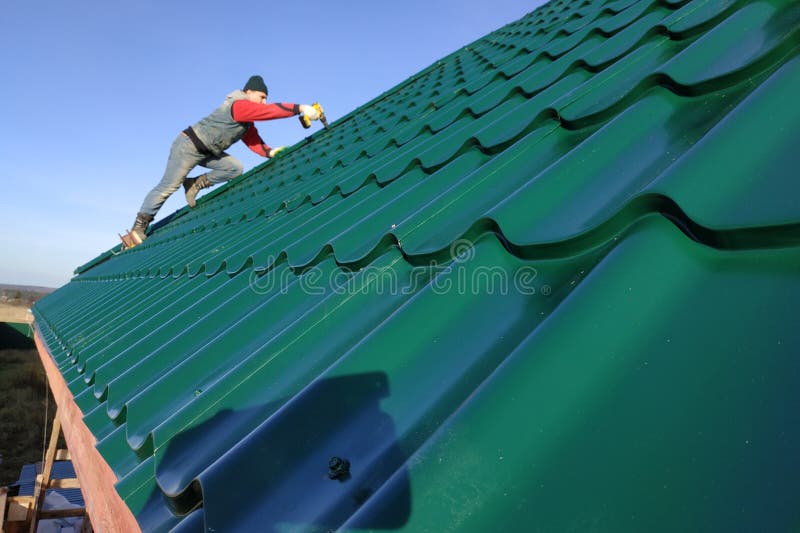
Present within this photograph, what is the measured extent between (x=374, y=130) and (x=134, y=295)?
2.37 metres

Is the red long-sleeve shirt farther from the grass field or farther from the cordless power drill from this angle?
the grass field

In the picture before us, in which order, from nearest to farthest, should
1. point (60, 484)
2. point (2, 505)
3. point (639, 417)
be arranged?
point (639, 417), point (2, 505), point (60, 484)

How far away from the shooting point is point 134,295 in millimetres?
3666

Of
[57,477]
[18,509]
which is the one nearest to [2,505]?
[18,509]

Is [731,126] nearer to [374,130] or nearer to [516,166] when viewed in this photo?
[516,166]

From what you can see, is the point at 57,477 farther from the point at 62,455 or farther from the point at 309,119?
the point at 309,119

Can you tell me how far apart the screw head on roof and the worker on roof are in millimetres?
6058

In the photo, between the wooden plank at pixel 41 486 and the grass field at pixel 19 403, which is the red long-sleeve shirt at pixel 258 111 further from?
the grass field at pixel 19 403

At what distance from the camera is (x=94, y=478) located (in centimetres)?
188

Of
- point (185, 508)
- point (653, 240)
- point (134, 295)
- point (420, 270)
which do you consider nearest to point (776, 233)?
point (653, 240)

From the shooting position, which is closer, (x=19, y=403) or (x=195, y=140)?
(x=195, y=140)

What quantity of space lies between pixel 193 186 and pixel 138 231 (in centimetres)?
112

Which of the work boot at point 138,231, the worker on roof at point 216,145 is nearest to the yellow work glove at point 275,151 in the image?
the worker on roof at point 216,145

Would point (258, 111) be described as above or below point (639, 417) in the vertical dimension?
above
